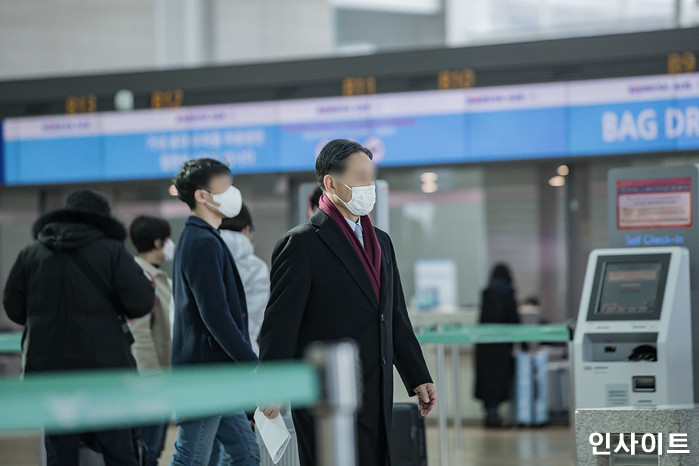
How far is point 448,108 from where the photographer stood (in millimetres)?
8391

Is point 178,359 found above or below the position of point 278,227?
below

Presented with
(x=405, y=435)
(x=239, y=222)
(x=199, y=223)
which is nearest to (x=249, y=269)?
(x=239, y=222)

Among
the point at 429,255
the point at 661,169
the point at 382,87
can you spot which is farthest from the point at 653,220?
the point at 429,255

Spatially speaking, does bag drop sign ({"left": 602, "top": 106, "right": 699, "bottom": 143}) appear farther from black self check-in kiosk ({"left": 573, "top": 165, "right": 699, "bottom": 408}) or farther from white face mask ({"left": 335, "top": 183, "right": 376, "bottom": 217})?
white face mask ({"left": 335, "top": 183, "right": 376, "bottom": 217})

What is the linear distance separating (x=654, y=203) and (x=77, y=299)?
3.17 meters

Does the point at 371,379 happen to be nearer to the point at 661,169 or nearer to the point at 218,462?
the point at 218,462

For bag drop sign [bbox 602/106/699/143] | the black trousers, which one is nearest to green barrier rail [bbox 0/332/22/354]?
the black trousers

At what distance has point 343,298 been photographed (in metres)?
3.31

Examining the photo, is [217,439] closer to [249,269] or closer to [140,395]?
[249,269]

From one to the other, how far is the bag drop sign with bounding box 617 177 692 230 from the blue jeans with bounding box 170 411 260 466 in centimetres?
260

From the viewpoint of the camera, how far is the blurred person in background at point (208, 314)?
3.86 metres

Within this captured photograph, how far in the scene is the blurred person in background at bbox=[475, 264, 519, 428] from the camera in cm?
873

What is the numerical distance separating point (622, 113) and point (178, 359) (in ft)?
17.0

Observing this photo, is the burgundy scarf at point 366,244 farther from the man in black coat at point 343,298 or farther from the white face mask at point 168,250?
the white face mask at point 168,250
